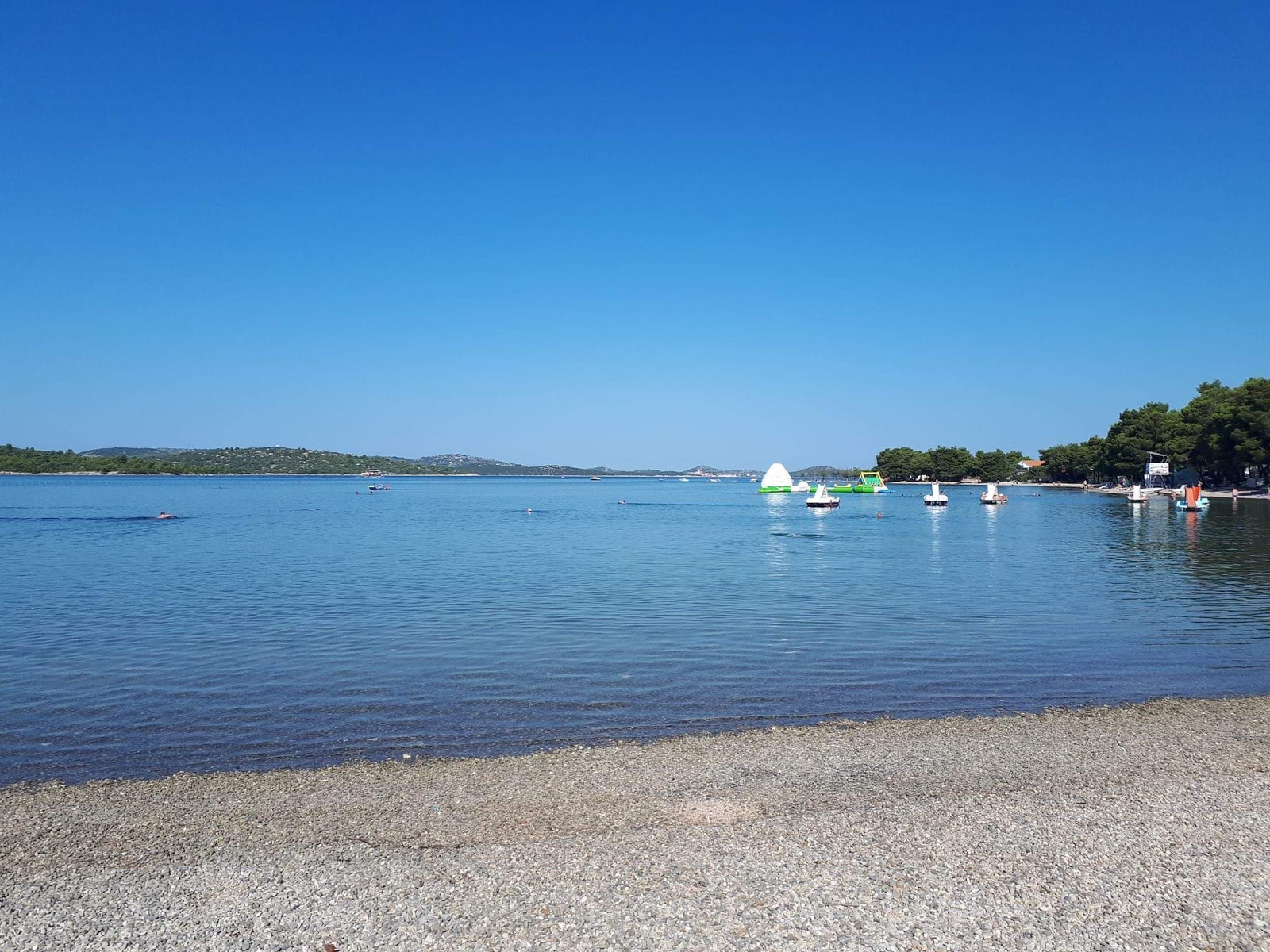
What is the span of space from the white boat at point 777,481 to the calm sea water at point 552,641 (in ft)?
349

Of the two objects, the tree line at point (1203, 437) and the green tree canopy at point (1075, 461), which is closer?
the tree line at point (1203, 437)

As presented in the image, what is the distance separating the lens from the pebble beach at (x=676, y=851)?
602 cm

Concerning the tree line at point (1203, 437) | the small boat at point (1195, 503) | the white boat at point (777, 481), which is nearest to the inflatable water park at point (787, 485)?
the white boat at point (777, 481)

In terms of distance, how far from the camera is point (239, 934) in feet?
19.7

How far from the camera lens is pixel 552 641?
734 inches

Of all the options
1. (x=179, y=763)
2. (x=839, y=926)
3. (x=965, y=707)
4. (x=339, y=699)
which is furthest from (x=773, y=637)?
(x=839, y=926)

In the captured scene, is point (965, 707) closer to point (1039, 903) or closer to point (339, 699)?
point (1039, 903)

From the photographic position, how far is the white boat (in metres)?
152

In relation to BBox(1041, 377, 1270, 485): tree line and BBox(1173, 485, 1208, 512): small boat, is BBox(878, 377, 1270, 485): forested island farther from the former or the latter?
BBox(1173, 485, 1208, 512): small boat

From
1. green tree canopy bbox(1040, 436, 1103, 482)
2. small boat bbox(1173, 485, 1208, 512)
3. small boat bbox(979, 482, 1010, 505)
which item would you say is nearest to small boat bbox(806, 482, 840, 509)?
small boat bbox(979, 482, 1010, 505)

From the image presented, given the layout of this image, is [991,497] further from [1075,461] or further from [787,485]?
[1075,461]

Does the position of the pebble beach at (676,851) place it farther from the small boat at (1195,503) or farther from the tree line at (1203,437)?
the tree line at (1203,437)

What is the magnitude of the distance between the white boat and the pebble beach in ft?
466

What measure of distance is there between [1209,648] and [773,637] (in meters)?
8.52
